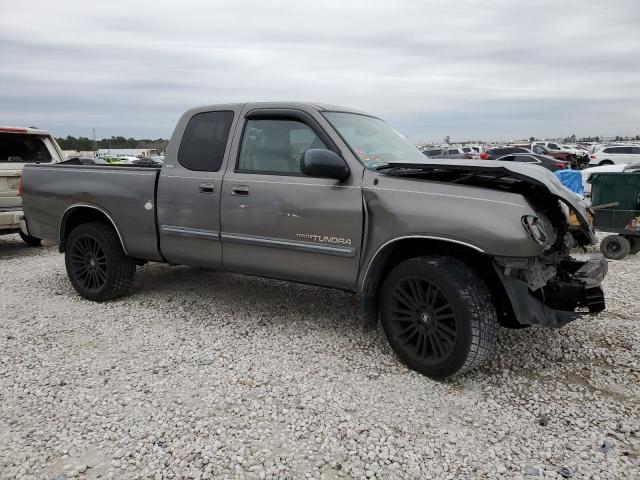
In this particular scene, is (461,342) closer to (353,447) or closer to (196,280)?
(353,447)

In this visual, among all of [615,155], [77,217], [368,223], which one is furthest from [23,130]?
[615,155]

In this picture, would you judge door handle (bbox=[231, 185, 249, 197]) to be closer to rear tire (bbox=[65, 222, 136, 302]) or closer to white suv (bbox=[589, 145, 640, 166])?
rear tire (bbox=[65, 222, 136, 302])

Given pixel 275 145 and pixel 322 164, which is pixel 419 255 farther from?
pixel 275 145

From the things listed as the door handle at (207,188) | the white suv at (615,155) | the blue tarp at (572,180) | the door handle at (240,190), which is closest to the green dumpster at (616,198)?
the blue tarp at (572,180)

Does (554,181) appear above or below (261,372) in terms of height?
above

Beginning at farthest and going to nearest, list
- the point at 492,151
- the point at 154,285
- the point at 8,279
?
the point at 492,151 → the point at 8,279 → the point at 154,285

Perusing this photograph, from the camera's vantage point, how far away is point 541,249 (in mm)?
3061

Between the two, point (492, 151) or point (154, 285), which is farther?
point (492, 151)

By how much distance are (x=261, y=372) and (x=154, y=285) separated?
2.84 metres

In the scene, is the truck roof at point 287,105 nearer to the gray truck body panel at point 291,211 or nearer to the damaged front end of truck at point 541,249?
the gray truck body panel at point 291,211

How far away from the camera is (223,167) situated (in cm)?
432

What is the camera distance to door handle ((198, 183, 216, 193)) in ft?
14.1

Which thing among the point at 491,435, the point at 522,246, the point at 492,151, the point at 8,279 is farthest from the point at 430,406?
the point at 492,151

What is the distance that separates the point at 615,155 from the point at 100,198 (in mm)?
28323
